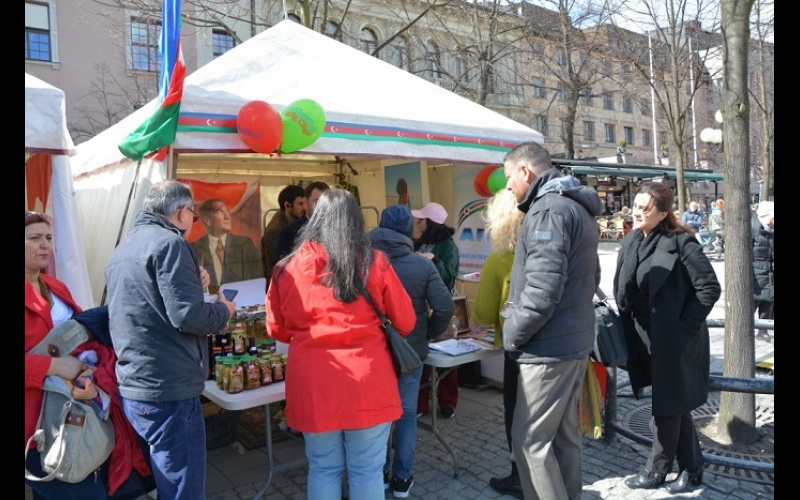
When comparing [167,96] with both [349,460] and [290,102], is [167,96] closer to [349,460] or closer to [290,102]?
[290,102]

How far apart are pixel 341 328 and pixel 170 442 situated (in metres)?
0.81

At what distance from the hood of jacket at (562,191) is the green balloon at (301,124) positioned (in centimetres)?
180

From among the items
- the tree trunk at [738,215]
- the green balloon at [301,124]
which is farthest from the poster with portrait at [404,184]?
the tree trunk at [738,215]

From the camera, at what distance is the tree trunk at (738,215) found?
3.87 m

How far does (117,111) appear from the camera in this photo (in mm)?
16906

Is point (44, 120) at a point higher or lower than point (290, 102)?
lower

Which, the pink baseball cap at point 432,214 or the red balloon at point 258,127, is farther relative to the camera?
the pink baseball cap at point 432,214

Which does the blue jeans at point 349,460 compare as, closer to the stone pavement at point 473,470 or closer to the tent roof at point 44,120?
the stone pavement at point 473,470

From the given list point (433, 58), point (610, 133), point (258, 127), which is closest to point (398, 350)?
point (258, 127)

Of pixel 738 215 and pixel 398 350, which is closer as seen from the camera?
pixel 398 350

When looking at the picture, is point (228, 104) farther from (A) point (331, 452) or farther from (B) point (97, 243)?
Result: (A) point (331, 452)

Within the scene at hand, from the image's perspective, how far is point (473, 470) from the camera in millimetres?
3727

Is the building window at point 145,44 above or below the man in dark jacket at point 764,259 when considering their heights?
above

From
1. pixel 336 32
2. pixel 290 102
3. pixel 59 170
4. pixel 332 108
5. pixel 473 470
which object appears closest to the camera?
pixel 59 170
